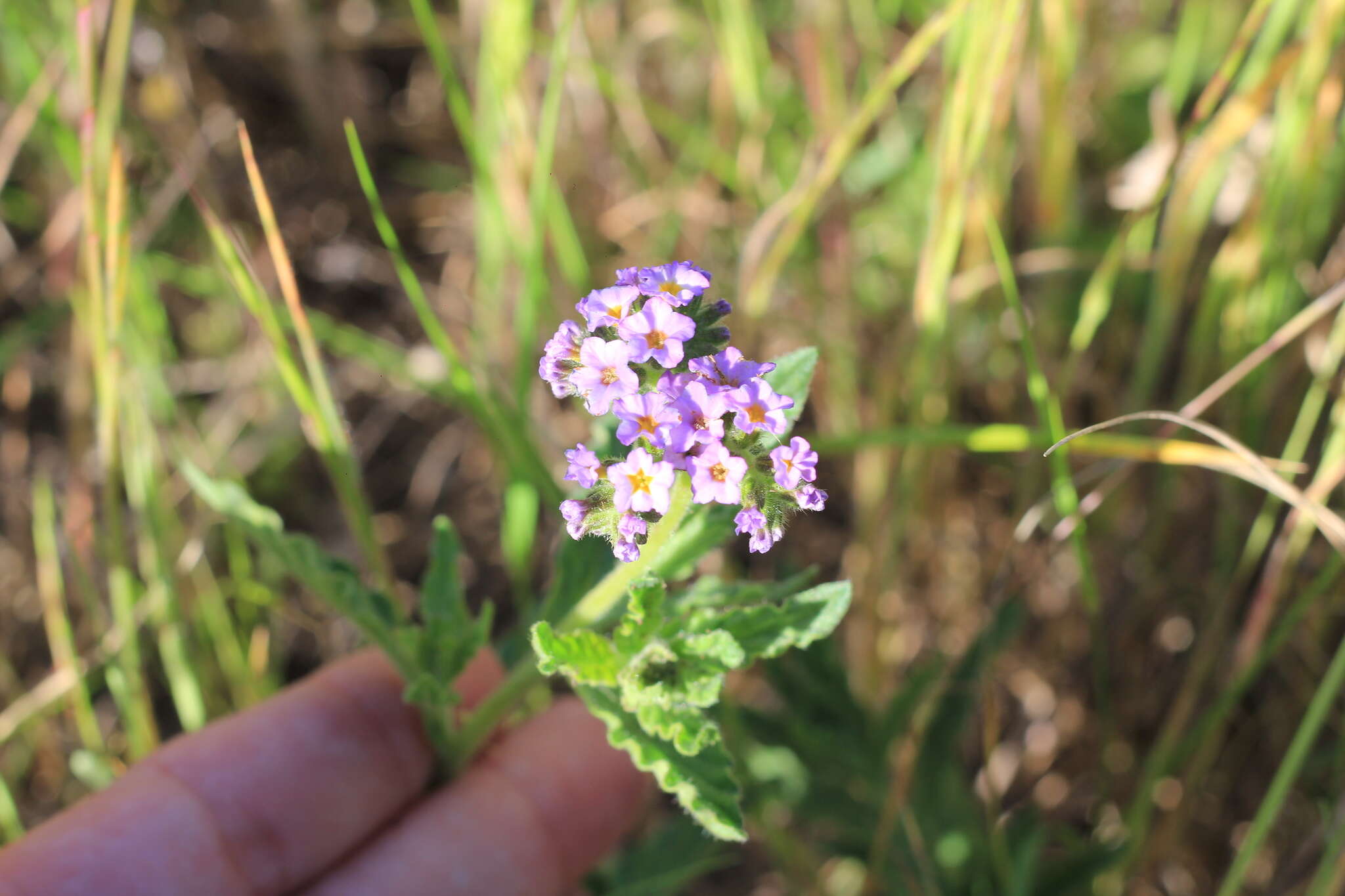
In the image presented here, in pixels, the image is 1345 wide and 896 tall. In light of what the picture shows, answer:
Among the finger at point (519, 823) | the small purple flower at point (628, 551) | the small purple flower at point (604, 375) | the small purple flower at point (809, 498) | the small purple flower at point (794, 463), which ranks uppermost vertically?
the small purple flower at point (604, 375)

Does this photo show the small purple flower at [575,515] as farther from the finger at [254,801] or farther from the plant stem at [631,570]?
the finger at [254,801]

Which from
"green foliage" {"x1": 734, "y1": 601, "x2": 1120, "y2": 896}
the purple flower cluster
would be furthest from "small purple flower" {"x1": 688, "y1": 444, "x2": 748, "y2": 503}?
"green foliage" {"x1": 734, "y1": 601, "x2": 1120, "y2": 896}

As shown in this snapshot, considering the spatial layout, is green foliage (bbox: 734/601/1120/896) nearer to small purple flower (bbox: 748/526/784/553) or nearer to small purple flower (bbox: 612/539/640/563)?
small purple flower (bbox: 748/526/784/553)

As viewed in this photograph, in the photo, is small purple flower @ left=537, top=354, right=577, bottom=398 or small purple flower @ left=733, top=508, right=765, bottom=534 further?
small purple flower @ left=537, top=354, right=577, bottom=398

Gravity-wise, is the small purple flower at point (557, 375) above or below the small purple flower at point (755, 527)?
above

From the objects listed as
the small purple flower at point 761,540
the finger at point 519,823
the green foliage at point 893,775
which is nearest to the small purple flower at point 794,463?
the small purple flower at point 761,540

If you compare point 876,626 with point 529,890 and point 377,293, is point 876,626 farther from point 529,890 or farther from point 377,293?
point 377,293
